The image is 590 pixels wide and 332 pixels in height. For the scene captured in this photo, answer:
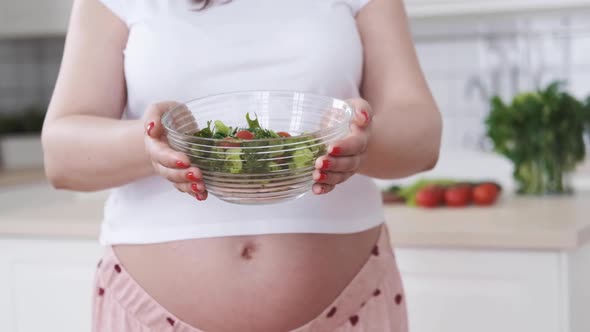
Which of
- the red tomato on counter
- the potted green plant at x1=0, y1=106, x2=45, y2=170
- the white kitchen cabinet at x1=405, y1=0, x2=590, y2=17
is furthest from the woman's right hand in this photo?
Answer: the potted green plant at x1=0, y1=106, x2=45, y2=170

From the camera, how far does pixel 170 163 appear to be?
0.70 m

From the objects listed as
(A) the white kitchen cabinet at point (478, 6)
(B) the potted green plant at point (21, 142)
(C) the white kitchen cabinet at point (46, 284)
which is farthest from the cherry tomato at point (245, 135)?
(B) the potted green plant at point (21, 142)

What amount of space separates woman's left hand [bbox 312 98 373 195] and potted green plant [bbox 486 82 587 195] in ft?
4.55

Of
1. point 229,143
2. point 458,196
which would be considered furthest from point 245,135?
point 458,196

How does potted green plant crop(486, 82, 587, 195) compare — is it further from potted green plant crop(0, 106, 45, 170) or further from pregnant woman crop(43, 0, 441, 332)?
potted green plant crop(0, 106, 45, 170)

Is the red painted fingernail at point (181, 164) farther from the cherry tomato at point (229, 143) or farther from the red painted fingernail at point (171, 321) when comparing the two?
the red painted fingernail at point (171, 321)

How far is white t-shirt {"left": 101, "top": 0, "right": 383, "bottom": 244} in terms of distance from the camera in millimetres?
909

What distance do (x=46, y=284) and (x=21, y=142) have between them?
1.98m

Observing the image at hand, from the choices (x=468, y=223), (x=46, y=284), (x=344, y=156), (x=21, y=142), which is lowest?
(x=21, y=142)

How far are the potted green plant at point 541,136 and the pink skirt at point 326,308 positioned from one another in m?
1.16

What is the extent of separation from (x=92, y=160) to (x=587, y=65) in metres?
2.80

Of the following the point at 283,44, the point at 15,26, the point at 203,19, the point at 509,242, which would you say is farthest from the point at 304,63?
the point at 15,26

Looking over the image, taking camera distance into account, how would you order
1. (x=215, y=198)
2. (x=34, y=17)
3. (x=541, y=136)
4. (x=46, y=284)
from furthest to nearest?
(x=34, y=17), (x=541, y=136), (x=46, y=284), (x=215, y=198)

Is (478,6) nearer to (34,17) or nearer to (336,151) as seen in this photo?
(34,17)
